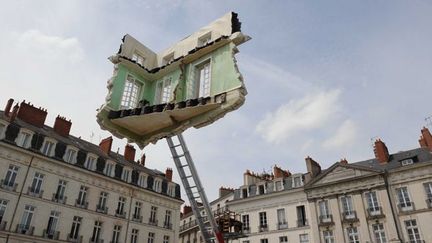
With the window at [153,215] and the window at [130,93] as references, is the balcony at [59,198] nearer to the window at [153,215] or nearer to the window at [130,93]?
the window at [153,215]

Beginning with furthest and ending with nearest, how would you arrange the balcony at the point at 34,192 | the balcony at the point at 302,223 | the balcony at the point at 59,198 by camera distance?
the balcony at the point at 302,223 → the balcony at the point at 59,198 → the balcony at the point at 34,192

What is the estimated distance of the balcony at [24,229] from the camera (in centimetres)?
2550

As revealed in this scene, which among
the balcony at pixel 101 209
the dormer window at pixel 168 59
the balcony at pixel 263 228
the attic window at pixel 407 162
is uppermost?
the attic window at pixel 407 162

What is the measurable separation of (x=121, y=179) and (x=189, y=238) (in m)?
21.3

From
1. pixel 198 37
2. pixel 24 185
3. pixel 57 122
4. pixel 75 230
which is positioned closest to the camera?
pixel 198 37

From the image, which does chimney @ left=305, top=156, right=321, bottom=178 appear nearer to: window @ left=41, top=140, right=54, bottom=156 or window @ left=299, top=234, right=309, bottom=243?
window @ left=299, top=234, right=309, bottom=243

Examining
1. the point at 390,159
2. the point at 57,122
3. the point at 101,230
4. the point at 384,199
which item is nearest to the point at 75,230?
the point at 101,230

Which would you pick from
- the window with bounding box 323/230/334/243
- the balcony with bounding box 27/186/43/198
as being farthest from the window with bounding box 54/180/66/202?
the window with bounding box 323/230/334/243

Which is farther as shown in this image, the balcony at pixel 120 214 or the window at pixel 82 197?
the balcony at pixel 120 214

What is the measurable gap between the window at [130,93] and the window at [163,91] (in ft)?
1.73

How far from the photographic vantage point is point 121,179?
1348 inches

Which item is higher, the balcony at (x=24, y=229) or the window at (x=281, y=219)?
the window at (x=281, y=219)

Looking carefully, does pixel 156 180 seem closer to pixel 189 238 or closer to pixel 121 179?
pixel 121 179

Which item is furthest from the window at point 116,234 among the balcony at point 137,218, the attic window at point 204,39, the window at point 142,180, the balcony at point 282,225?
the attic window at point 204,39
